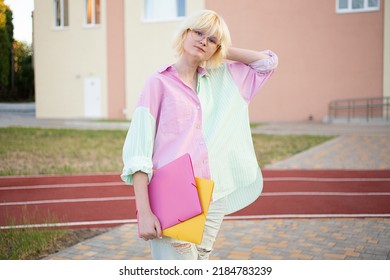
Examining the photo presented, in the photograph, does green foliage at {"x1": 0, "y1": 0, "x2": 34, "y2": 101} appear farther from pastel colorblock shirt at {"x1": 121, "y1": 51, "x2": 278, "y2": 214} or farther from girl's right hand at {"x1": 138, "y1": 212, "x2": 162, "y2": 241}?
girl's right hand at {"x1": 138, "y1": 212, "x2": 162, "y2": 241}

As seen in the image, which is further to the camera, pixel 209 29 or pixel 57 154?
pixel 57 154

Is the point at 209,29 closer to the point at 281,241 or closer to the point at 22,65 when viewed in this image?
the point at 281,241

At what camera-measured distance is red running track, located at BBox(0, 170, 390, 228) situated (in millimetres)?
5387

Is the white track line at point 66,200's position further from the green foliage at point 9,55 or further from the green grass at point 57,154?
the green foliage at point 9,55

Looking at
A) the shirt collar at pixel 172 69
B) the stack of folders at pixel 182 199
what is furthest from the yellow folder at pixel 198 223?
the shirt collar at pixel 172 69

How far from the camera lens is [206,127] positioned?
224 cm

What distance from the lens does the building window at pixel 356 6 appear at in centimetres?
1749

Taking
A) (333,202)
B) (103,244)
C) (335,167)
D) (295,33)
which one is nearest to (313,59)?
(295,33)

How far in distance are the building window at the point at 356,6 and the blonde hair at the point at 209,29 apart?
1644 cm

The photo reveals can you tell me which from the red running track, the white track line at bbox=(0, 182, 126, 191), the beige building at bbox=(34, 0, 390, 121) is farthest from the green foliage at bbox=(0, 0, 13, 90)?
the beige building at bbox=(34, 0, 390, 121)

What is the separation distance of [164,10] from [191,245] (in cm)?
1884

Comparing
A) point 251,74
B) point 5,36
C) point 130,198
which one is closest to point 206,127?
point 251,74

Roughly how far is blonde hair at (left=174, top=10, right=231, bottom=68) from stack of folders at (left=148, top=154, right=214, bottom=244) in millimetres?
440
